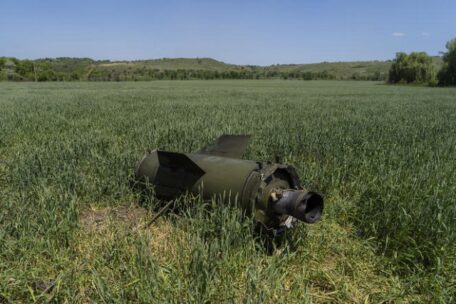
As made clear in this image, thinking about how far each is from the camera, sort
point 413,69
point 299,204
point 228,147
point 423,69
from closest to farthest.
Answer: point 299,204
point 228,147
point 423,69
point 413,69

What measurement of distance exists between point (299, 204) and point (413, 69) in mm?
70737

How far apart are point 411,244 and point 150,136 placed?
184 inches

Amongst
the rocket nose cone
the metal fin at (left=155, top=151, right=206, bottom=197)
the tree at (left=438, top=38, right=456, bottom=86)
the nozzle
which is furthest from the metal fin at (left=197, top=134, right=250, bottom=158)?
the tree at (left=438, top=38, right=456, bottom=86)

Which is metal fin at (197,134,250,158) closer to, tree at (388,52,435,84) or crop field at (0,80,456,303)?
crop field at (0,80,456,303)

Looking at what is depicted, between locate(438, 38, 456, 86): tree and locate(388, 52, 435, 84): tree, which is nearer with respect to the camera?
locate(438, 38, 456, 86): tree

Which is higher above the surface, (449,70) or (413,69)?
(413,69)

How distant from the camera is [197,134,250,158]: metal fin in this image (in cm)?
417

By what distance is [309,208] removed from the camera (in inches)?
114

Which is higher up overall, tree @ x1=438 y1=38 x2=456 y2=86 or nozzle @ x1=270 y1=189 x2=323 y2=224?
tree @ x1=438 y1=38 x2=456 y2=86

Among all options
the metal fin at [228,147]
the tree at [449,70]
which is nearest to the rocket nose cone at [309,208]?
the metal fin at [228,147]

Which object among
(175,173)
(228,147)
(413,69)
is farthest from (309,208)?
(413,69)

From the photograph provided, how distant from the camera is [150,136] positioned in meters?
6.42

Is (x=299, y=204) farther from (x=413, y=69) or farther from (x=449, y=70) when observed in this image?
(x=413, y=69)

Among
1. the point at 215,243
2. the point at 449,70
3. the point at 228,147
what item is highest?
the point at 449,70
